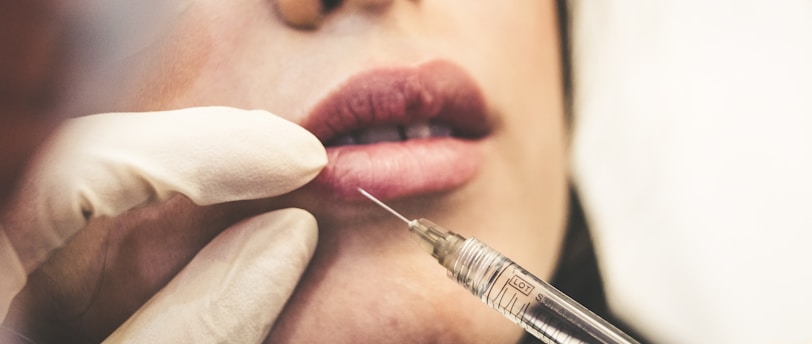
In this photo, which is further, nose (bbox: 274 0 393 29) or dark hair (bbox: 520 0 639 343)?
dark hair (bbox: 520 0 639 343)

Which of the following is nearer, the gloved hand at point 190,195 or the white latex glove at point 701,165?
the gloved hand at point 190,195

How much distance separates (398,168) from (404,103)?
0.05 metres

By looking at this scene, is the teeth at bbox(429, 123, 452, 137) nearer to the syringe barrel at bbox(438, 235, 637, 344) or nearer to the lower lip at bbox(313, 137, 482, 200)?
the lower lip at bbox(313, 137, 482, 200)

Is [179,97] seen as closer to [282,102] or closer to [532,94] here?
[282,102]

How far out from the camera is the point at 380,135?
49 centimetres

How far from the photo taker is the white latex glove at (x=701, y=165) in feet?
1.79

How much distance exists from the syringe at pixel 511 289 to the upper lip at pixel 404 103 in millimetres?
97

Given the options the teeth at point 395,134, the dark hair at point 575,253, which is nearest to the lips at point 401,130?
the teeth at point 395,134

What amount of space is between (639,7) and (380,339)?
435 millimetres

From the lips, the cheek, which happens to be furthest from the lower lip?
the cheek

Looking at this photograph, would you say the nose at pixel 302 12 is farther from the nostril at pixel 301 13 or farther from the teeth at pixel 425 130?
the teeth at pixel 425 130

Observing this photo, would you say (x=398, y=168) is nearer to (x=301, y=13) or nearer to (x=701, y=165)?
(x=301, y=13)

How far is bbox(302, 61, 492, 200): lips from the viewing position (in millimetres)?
460

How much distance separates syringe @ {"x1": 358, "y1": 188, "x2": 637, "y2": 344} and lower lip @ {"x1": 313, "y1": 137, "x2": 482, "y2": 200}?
0.15ft
